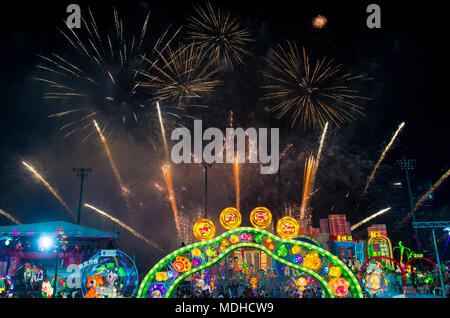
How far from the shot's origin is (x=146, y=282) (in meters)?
11.8

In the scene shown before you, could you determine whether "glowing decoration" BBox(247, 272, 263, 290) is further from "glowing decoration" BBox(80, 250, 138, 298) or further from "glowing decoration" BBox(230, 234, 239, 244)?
"glowing decoration" BBox(230, 234, 239, 244)

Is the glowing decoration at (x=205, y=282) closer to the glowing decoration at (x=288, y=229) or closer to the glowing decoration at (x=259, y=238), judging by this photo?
the glowing decoration at (x=288, y=229)

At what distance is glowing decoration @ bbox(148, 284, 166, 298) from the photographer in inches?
463

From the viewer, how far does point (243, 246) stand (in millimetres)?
12117

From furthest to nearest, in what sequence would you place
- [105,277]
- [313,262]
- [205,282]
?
[205,282] → [105,277] → [313,262]

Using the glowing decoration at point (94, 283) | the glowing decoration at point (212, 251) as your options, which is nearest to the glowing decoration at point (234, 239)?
the glowing decoration at point (212, 251)

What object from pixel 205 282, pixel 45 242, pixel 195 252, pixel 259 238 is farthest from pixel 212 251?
pixel 45 242

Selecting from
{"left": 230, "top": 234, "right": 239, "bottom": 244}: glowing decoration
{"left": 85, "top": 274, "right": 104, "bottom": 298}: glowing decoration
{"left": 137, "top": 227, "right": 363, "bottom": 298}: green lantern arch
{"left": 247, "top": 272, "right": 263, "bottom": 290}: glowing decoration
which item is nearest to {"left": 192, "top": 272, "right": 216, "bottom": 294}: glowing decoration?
{"left": 247, "top": 272, "right": 263, "bottom": 290}: glowing decoration

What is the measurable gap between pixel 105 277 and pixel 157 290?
6598 mm

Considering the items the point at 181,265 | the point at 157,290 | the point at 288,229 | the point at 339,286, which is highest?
the point at 288,229

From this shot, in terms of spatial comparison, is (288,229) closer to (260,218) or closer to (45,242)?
(260,218)
